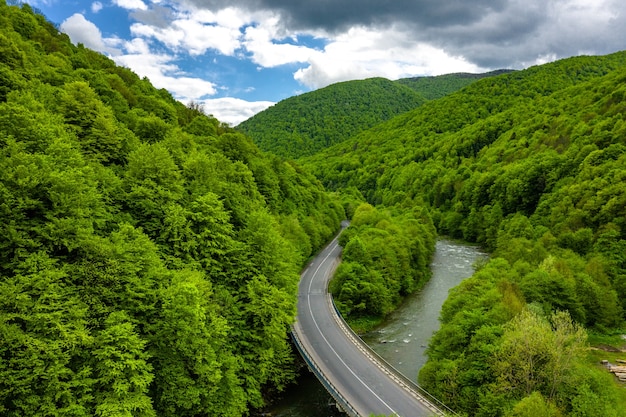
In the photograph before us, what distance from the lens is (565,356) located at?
27.3 m

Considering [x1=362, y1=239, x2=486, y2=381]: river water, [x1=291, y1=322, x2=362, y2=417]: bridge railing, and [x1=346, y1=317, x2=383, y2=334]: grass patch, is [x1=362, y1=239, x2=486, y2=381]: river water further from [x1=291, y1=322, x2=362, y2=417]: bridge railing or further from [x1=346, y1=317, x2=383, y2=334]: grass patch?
[x1=291, y1=322, x2=362, y2=417]: bridge railing

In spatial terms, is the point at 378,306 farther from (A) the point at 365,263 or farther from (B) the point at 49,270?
(B) the point at 49,270

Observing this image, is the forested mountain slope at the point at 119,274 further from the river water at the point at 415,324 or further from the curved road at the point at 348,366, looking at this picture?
the river water at the point at 415,324

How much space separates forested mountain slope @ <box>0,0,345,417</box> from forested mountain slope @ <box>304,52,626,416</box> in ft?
55.6

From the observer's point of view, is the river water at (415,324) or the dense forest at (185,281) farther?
the river water at (415,324)

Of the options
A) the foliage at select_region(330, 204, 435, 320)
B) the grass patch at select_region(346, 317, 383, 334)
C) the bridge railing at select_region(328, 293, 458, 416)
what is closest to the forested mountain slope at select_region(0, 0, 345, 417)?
the bridge railing at select_region(328, 293, 458, 416)

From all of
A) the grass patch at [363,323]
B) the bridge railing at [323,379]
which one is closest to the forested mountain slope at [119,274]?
the bridge railing at [323,379]

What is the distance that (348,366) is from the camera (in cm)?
3559

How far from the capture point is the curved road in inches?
1172

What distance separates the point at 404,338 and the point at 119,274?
35.4m

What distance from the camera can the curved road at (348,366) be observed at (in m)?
29.8

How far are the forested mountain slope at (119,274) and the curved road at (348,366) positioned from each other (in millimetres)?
4201

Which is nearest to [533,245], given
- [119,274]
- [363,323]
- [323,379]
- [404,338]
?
[404,338]

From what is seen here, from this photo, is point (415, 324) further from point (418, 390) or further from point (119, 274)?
point (119, 274)
